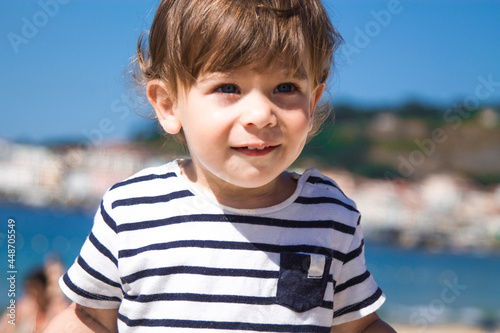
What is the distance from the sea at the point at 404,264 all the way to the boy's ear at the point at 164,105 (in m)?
17.7

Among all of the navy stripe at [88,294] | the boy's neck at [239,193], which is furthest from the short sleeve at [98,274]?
the boy's neck at [239,193]

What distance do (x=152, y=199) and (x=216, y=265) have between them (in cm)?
21

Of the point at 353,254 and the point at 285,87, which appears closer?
the point at 285,87

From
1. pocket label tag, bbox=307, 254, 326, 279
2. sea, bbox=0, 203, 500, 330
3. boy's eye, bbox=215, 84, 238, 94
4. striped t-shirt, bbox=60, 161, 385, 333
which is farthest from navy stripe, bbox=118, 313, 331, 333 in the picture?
sea, bbox=0, 203, 500, 330

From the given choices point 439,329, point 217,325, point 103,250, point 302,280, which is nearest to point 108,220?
point 103,250

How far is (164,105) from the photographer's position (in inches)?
50.0

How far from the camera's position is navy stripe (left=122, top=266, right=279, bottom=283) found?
1.13m

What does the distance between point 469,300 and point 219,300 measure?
24826mm

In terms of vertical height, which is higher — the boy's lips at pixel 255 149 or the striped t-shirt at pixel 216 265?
the boy's lips at pixel 255 149

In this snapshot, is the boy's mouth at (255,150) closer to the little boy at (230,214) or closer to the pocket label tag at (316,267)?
the little boy at (230,214)

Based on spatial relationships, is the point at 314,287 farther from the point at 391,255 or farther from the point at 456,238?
the point at 456,238

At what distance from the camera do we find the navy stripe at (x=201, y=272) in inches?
44.4

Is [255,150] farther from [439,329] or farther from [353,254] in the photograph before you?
[439,329]

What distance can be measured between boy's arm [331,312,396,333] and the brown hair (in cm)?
54
